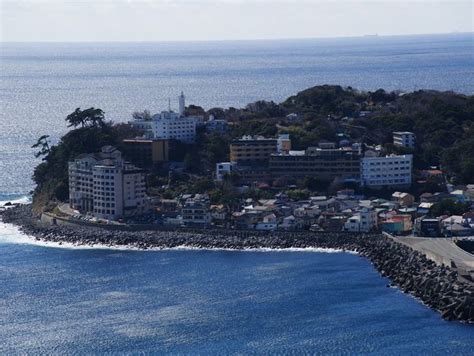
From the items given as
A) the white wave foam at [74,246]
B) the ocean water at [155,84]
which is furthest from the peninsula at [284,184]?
the ocean water at [155,84]

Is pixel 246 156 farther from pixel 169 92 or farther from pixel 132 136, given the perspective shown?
pixel 169 92

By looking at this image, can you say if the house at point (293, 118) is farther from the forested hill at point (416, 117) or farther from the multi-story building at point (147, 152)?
the multi-story building at point (147, 152)

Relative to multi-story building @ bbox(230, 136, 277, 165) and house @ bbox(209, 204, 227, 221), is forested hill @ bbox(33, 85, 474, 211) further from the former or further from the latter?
house @ bbox(209, 204, 227, 221)

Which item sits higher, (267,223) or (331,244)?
(267,223)

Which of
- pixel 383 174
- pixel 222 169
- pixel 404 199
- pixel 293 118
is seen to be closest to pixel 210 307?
pixel 404 199

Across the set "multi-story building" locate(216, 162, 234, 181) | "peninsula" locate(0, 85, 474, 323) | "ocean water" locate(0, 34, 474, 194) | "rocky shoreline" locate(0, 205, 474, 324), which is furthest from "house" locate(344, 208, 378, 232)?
"ocean water" locate(0, 34, 474, 194)

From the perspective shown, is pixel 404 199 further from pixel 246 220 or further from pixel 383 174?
pixel 246 220
